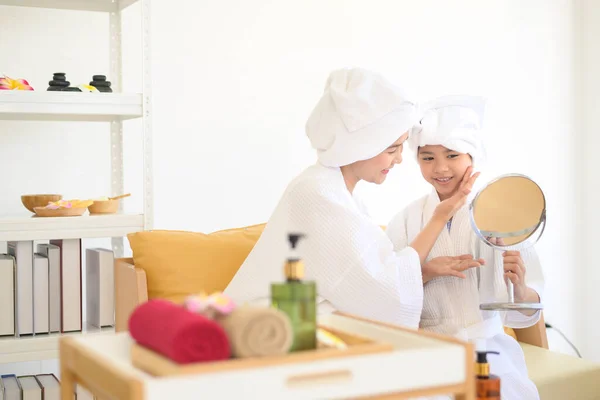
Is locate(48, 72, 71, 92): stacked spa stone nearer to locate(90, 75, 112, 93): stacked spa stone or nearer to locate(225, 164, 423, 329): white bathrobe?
locate(90, 75, 112, 93): stacked spa stone

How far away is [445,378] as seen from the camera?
1.12 m

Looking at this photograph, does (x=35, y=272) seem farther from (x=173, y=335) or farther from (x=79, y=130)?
(x=173, y=335)

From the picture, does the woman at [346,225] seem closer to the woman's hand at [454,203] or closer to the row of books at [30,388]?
the woman's hand at [454,203]

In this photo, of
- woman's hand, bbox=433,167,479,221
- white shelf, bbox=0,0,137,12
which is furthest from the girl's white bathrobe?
white shelf, bbox=0,0,137,12

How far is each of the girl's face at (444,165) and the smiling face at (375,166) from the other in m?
0.14

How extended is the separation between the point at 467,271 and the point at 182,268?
818 mm

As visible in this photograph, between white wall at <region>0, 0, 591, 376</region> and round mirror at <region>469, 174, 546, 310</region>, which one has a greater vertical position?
white wall at <region>0, 0, 591, 376</region>

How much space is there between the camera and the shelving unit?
2.29 m

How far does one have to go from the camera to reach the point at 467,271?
216cm

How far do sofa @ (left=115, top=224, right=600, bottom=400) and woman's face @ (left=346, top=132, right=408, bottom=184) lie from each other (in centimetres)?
50

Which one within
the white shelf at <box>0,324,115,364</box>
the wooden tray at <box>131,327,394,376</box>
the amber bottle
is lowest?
the white shelf at <box>0,324,115,364</box>

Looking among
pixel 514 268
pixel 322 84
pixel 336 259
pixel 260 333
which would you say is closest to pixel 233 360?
pixel 260 333

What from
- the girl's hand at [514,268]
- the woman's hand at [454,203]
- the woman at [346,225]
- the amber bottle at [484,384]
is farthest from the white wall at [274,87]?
the amber bottle at [484,384]

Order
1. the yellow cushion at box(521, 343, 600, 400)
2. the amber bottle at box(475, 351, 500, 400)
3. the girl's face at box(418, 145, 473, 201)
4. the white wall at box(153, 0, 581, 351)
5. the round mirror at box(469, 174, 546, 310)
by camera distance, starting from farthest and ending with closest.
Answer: the white wall at box(153, 0, 581, 351)
the yellow cushion at box(521, 343, 600, 400)
the girl's face at box(418, 145, 473, 201)
the round mirror at box(469, 174, 546, 310)
the amber bottle at box(475, 351, 500, 400)
